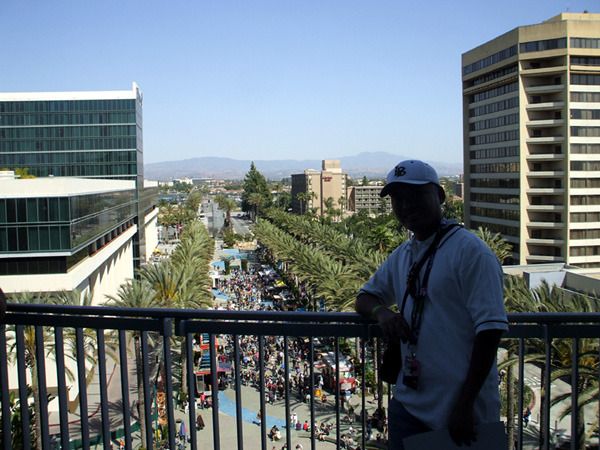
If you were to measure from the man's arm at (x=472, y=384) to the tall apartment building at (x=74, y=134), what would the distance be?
6775 cm

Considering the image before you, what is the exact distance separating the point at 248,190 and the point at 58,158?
74.8 meters

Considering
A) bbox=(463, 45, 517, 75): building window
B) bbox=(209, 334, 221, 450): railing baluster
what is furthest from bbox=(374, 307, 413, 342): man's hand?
bbox=(463, 45, 517, 75): building window

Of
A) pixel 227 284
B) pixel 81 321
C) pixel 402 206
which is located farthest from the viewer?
pixel 227 284

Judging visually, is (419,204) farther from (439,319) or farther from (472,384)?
(472,384)

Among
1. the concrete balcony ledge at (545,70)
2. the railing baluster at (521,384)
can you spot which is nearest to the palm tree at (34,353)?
the railing baluster at (521,384)

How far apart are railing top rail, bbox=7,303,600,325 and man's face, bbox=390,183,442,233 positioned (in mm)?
638

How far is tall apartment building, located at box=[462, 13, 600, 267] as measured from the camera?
47.7m

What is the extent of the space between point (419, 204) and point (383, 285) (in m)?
0.47

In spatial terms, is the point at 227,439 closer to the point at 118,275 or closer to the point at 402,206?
the point at 402,206

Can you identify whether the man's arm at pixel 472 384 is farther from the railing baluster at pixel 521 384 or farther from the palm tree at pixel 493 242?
the palm tree at pixel 493 242

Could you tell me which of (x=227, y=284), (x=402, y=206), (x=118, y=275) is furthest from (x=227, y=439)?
(x=227, y=284)

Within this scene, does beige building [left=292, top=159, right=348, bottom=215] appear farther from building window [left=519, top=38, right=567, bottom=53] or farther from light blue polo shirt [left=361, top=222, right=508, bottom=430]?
light blue polo shirt [left=361, top=222, right=508, bottom=430]

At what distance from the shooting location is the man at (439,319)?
2348 mm

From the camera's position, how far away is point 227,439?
11.6ft
